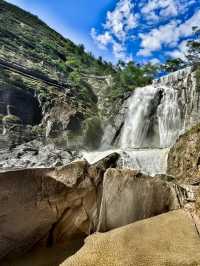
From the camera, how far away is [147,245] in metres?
3.29

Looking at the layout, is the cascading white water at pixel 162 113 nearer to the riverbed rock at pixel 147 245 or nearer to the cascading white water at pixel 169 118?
the cascading white water at pixel 169 118

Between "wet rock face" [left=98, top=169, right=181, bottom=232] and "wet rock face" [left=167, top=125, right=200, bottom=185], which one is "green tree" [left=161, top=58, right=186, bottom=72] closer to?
"wet rock face" [left=167, top=125, right=200, bottom=185]

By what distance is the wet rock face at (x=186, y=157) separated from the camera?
43.8ft

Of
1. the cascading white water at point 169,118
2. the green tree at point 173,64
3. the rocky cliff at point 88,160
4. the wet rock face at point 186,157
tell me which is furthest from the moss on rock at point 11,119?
the green tree at point 173,64

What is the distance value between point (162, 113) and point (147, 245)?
23.0m

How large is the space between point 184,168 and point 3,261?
1138 centimetres

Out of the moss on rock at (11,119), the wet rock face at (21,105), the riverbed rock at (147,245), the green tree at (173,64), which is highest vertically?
the green tree at (173,64)

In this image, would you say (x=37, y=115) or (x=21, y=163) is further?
(x=37, y=115)

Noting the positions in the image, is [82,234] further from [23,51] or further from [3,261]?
[23,51]

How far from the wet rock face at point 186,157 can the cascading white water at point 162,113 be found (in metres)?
7.70

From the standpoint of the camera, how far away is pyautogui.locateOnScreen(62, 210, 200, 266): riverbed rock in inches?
122

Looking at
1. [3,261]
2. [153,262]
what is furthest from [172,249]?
[3,261]

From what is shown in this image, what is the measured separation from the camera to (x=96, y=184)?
13.8ft

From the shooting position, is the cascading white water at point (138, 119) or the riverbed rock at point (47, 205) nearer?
the riverbed rock at point (47, 205)
